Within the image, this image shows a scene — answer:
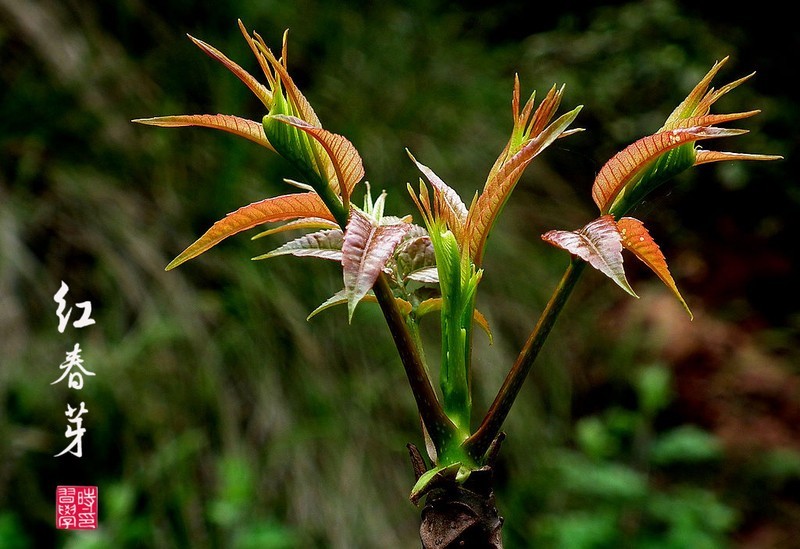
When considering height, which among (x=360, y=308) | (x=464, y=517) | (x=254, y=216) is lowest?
(x=464, y=517)

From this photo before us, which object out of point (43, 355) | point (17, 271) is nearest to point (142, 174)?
point (17, 271)

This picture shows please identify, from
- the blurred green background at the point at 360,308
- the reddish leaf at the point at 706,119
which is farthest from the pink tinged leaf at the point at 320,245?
the blurred green background at the point at 360,308

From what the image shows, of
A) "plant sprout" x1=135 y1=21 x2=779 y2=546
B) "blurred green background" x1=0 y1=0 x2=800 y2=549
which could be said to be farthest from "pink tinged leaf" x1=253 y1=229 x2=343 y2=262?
"blurred green background" x1=0 y1=0 x2=800 y2=549

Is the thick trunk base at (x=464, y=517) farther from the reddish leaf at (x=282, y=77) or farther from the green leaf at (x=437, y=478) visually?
the reddish leaf at (x=282, y=77)

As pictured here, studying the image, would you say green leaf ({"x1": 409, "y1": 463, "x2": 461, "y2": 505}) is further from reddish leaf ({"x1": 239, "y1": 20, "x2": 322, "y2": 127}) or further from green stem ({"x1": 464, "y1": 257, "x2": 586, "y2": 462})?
reddish leaf ({"x1": 239, "y1": 20, "x2": 322, "y2": 127})

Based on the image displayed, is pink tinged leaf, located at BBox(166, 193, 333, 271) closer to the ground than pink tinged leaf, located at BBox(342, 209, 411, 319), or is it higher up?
higher up

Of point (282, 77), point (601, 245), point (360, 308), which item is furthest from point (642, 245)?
point (360, 308)

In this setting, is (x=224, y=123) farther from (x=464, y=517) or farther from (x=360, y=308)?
(x=360, y=308)
